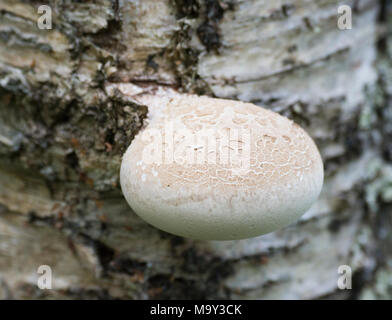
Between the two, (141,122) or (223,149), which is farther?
(141,122)

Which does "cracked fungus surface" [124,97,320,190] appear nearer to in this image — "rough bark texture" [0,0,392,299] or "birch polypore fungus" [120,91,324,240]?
"birch polypore fungus" [120,91,324,240]

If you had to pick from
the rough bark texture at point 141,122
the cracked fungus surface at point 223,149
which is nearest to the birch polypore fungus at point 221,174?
the cracked fungus surface at point 223,149

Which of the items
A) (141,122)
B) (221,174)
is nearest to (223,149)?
(221,174)

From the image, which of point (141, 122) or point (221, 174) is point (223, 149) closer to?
point (221, 174)

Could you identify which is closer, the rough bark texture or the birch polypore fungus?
the birch polypore fungus

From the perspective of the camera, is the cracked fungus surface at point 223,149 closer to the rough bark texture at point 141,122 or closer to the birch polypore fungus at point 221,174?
the birch polypore fungus at point 221,174

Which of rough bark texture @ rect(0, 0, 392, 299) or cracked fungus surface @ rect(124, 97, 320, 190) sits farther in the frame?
rough bark texture @ rect(0, 0, 392, 299)

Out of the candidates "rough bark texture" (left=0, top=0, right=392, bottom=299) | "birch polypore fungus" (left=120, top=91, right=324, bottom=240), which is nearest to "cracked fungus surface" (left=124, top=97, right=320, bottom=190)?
"birch polypore fungus" (left=120, top=91, right=324, bottom=240)
